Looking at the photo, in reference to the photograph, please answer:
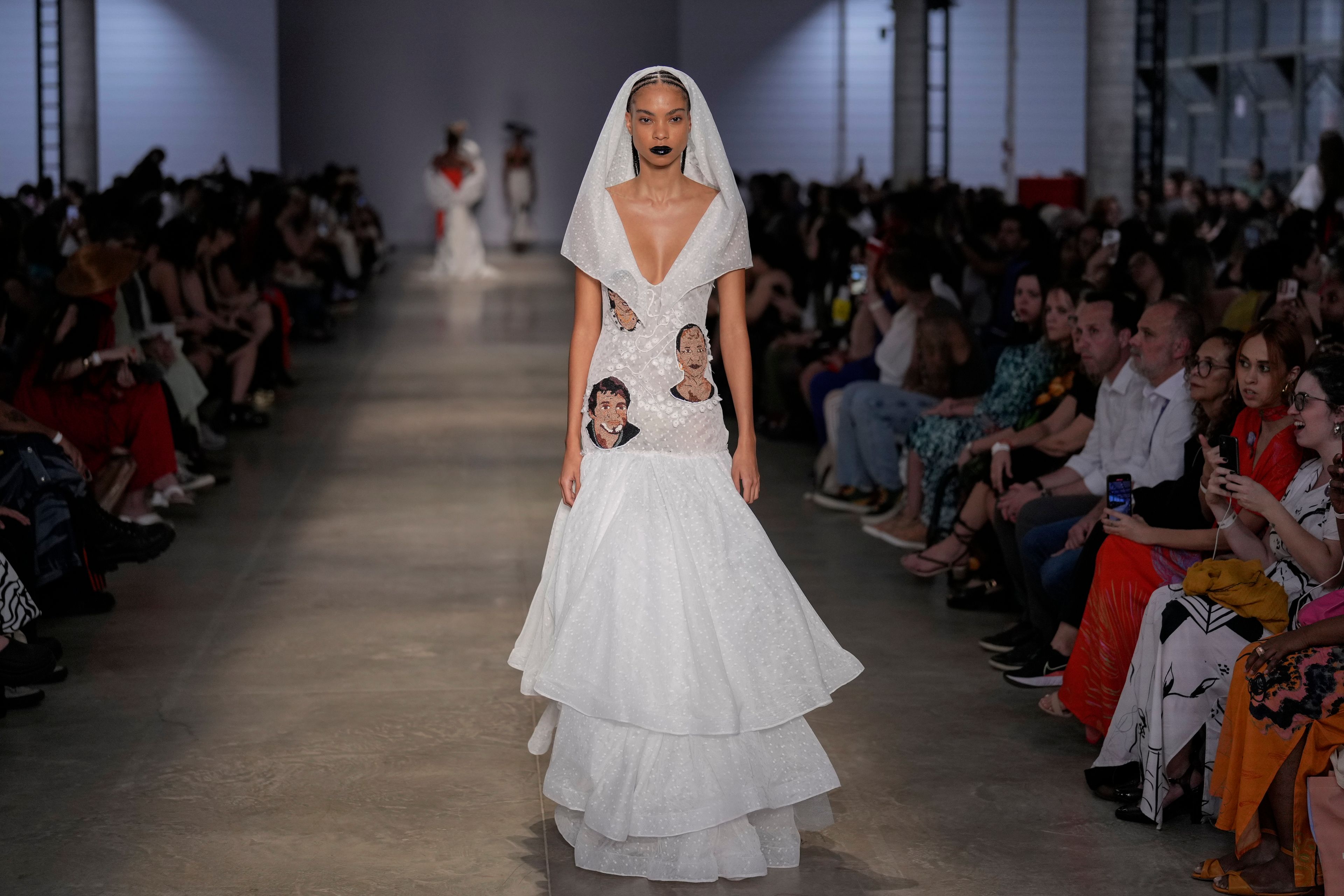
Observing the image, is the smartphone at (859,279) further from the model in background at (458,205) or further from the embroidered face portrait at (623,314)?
the model in background at (458,205)

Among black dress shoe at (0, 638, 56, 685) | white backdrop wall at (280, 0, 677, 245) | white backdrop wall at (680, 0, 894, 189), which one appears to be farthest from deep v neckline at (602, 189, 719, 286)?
white backdrop wall at (280, 0, 677, 245)

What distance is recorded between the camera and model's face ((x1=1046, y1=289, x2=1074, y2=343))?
4.65m

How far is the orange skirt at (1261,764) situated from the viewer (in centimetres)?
264

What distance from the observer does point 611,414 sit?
2.93 meters

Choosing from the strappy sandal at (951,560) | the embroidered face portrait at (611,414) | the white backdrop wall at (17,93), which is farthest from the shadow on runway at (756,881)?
the white backdrop wall at (17,93)

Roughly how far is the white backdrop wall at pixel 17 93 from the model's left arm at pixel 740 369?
15.7 meters

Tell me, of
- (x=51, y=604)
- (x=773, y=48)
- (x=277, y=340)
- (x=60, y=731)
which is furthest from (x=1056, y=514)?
(x=773, y=48)

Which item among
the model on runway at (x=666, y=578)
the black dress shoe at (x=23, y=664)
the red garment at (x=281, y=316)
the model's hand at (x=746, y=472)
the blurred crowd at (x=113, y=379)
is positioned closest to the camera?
the model on runway at (x=666, y=578)

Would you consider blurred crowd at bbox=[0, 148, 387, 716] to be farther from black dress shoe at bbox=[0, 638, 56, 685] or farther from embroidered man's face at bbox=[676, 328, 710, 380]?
embroidered man's face at bbox=[676, 328, 710, 380]

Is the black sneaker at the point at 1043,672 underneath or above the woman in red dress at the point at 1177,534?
underneath

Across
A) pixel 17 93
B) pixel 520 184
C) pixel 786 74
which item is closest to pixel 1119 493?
pixel 17 93

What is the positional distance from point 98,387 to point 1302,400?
A: 414cm

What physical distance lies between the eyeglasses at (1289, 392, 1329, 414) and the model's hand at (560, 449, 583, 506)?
1332 millimetres

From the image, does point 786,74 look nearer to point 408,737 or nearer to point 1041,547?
point 1041,547
